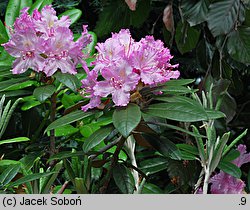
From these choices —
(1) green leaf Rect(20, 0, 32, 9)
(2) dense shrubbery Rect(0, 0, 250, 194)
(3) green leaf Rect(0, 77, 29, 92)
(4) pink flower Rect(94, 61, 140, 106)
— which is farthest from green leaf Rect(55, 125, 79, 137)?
(1) green leaf Rect(20, 0, 32, 9)

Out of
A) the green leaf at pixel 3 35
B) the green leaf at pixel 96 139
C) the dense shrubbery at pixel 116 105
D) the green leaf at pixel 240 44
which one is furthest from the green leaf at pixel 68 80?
the green leaf at pixel 240 44

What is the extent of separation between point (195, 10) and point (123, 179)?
60 cm

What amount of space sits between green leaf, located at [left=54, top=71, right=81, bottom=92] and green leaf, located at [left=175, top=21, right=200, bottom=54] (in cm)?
52

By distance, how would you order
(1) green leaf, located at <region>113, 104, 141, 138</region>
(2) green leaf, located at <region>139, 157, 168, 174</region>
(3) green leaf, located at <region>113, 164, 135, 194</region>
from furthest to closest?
(2) green leaf, located at <region>139, 157, 168, 174</region>, (3) green leaf, located at <region>113, 164, 135, 194</region>, (1) green leaf, located at <region>113, 104, 141, 138</region>

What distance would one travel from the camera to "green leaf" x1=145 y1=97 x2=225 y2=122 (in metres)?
0.88

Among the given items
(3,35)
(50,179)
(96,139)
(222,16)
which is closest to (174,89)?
(96,139)

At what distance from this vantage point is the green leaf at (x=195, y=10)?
1364 mm

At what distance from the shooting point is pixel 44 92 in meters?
1.02

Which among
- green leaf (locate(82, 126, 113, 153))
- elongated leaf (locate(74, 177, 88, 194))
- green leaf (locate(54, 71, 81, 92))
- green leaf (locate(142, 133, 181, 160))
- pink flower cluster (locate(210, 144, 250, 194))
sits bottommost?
pink flower cluster (locate(210, 144, 250, 194))

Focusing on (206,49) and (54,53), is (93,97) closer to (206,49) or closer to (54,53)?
(54,53)

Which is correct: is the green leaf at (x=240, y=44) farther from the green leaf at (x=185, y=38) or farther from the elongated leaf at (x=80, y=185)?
the elongated leaf at (x=80, y=185)

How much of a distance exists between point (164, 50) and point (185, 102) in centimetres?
11

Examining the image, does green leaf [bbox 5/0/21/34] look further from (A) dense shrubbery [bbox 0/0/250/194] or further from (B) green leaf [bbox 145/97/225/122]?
(B) green leaf [bbox 145/97/225/122]

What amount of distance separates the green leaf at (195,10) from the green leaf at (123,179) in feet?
1.75
